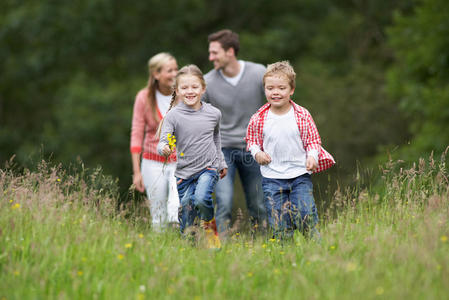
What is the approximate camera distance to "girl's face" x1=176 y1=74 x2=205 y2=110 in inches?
201

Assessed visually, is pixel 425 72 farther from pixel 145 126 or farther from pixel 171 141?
pixel 171 141

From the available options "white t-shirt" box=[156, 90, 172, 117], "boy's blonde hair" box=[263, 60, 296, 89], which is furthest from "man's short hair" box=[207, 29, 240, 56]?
"boy's blonde hair" box=[263, 60, 296, 89]

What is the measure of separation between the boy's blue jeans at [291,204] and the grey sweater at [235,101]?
1252 millimetres

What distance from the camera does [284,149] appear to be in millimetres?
4887

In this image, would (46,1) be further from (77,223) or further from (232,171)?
(77,223)

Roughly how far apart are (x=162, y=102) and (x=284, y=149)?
1952mm

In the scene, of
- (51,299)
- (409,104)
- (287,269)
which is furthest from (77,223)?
(409,104)

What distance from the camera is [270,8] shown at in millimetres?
19328

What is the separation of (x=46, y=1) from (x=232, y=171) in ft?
44.5

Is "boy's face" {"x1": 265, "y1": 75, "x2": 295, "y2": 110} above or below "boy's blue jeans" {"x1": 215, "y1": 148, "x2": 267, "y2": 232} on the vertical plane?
above

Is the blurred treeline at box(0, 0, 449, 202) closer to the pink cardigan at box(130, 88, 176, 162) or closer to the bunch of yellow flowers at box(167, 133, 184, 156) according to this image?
the pink cardigan at box(130, 88, 176, 162)

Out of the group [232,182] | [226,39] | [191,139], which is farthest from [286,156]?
[226,39]

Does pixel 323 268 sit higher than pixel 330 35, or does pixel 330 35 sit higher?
pixel 330 35

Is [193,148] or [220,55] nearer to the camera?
[193,148]
